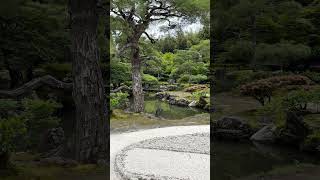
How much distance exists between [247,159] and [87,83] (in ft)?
9.16

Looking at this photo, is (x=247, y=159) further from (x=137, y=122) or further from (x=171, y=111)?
(x=171, y=111)

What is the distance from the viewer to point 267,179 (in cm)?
442

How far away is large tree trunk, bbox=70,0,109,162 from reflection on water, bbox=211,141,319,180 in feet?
5.46

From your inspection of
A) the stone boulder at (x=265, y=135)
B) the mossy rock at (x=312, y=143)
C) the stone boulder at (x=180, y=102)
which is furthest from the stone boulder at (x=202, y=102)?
the mossy rock at (x=312, y=143)

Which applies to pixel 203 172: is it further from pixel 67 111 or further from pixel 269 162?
pixel 67 111

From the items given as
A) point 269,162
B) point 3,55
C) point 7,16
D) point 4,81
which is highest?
point 7,16

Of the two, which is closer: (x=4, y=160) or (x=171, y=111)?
(x=4, y=160)

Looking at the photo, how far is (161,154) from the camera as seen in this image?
5605mm

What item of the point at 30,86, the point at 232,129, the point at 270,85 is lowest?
the point at 232,129

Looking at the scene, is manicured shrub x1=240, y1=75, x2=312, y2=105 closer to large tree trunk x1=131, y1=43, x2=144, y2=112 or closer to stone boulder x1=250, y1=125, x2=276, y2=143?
stone boulder x1=250, y1=125, x2=276, y2=143

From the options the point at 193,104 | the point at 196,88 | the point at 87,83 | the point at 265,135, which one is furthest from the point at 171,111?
the point at 87,83

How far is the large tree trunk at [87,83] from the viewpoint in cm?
471

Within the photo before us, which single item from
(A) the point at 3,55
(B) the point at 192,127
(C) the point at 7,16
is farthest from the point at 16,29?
(B) the point at 192,127

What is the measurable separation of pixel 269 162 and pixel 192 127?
2.87m
